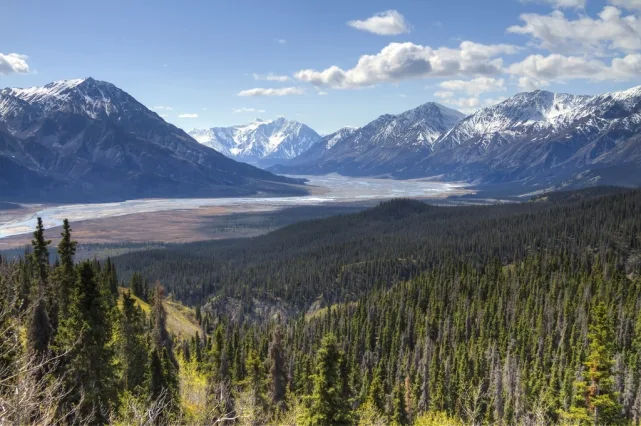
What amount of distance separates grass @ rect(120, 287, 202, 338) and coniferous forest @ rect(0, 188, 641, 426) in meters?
1.58

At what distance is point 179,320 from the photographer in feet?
436

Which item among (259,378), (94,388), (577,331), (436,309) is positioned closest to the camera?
(94,388)

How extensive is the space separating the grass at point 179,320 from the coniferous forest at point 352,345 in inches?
62.2

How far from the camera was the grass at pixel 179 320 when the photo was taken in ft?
381

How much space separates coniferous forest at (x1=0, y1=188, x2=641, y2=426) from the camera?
37.1 meters

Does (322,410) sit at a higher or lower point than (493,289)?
higher

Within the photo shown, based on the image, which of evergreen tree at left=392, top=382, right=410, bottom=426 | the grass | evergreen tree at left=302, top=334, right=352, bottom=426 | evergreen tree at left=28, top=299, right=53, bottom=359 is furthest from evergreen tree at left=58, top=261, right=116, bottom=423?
the grass

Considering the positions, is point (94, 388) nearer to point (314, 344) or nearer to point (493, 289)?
point (314, 344)

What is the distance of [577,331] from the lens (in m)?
111

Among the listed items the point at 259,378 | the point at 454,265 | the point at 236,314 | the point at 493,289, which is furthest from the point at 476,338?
the point at 236,314

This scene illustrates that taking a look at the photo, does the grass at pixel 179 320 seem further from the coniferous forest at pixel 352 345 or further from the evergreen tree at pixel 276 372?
the evergreen tree at pixel 276 372

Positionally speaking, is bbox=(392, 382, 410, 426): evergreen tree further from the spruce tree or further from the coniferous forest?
the spruce tree

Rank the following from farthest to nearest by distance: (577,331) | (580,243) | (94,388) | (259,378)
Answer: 1. (580,243)
2. (577,331)
3. (259,378)
4. (94,388)

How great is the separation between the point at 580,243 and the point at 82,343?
191m
